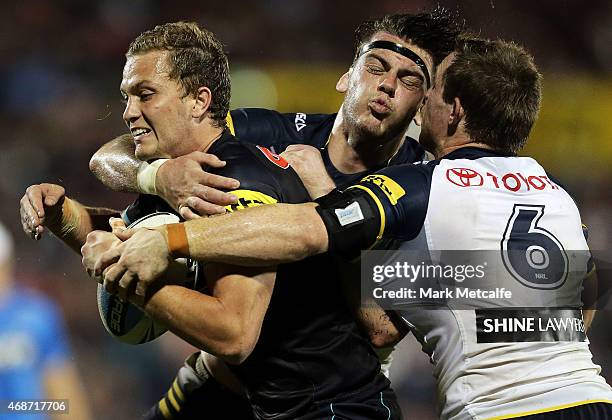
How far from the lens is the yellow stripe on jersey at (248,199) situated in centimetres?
298

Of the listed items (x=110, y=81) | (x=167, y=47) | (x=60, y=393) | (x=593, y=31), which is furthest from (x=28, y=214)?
(x=593, y=31)

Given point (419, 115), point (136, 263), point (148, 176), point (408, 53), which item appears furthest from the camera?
point (408, 53)

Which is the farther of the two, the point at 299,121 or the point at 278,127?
the point at 299,121

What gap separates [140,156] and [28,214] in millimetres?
648

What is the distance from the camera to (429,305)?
3.29m

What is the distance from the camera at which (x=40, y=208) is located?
3801 mm

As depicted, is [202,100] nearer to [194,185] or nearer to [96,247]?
[194,185]

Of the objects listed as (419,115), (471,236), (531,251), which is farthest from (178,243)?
(419,115)

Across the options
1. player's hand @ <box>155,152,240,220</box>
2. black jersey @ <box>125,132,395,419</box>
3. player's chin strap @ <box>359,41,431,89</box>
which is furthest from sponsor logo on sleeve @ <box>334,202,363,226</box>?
player's chin strap @ <box>359,41,431,89</box>

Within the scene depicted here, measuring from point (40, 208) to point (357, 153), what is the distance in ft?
4.92

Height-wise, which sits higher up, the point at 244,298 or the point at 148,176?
the point at 148,176

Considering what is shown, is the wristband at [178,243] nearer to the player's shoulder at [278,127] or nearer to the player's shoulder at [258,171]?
the player's shoulder at [258,171]

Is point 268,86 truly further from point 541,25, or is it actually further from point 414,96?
point 414,96

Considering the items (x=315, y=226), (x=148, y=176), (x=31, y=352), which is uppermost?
(x=148, y=176)
